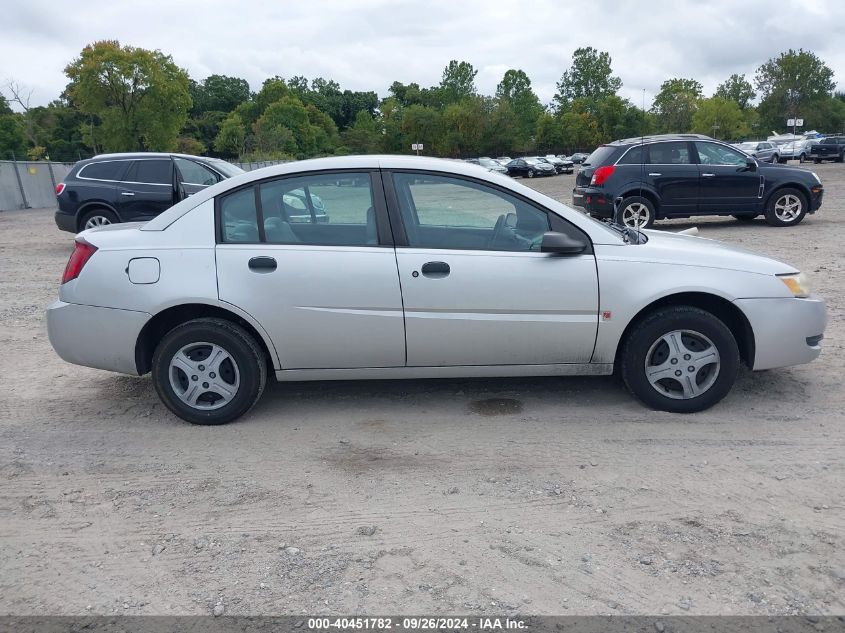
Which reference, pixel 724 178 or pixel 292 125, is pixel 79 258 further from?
pixel 292 125

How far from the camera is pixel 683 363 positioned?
15.3 ft

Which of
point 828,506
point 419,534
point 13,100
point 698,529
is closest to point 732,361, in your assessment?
point 828,506

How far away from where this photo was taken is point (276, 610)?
2.87 meters

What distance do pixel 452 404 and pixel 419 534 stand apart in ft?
5.51

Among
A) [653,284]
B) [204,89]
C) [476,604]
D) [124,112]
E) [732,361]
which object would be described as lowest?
[476,604]

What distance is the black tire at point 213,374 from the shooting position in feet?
15.0

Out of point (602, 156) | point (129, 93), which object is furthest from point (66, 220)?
point (129, 93)

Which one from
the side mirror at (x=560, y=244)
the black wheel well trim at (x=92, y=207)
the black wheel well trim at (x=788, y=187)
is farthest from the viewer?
the black wheel well trim at (x=788, y=187)

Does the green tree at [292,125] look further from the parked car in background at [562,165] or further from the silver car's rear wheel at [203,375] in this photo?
the silver car's rear wheel at [203,375]

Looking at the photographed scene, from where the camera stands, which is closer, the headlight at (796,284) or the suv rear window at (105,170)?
the headlight at (796,284)

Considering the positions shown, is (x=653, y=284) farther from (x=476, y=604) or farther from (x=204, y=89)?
(x=204, y=89)

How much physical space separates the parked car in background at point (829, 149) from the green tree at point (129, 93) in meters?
40.6

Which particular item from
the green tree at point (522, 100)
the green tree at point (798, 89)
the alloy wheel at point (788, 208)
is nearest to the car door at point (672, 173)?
the alloy wheel at point (788, 208)

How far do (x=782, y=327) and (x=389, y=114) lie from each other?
85.3m
